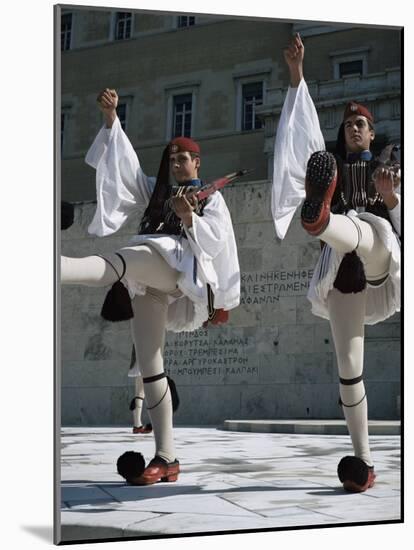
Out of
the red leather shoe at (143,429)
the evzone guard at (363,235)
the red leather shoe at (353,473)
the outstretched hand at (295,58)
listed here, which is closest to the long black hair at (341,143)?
the evzone guard at (363,235)

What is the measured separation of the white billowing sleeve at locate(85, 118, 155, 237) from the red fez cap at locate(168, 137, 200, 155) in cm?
26

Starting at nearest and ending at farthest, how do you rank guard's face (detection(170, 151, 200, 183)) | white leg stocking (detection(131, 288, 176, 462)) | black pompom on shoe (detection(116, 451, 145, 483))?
black pompom on shoe (detection(116, 451, 145, 483)) < white leg stocking (detection(131, 288, 176, 462)) < guard's face (detection(170, 151, 200, 183))

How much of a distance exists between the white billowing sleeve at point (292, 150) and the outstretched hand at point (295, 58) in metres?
0.05

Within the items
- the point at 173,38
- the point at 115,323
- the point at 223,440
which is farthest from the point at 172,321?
the point at 173,38

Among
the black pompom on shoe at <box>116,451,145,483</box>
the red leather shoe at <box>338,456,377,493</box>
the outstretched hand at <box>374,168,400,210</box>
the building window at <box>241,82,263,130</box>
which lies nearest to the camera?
the black pompom on shoe at <box>116,451,145,483</box>

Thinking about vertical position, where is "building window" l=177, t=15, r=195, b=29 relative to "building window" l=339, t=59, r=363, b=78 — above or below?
above

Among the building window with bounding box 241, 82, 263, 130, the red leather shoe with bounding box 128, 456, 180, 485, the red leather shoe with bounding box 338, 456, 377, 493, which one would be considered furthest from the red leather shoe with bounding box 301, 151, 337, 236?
the red leather shoe with bounding box 128, 456, 180, 485

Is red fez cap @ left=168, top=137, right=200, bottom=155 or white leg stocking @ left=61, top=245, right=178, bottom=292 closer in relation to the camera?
white leg stocking @ left=61, top=245, right=178, bottom=292

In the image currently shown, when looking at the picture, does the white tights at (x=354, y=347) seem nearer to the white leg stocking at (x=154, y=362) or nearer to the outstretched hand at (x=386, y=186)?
the outstretched hand at (x=386, y=186)

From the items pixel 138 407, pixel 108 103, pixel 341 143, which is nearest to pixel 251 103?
pixel 341 143

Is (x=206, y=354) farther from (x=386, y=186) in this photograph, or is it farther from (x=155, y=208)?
(x=386, y=186)

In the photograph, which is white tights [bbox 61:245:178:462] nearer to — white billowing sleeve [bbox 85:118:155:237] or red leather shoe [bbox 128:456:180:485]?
red leather shoe [bbox 128:456:180:485]

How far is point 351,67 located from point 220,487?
2.99 meters

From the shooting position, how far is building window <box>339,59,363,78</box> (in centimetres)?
758
